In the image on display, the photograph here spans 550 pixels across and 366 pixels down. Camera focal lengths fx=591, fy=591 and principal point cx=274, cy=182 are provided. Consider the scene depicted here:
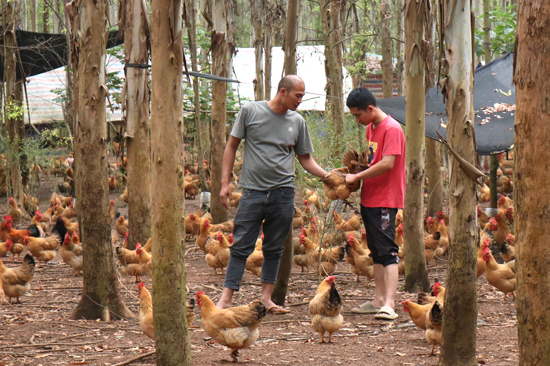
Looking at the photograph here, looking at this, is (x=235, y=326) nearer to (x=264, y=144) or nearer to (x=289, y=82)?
(x=264, y=144)

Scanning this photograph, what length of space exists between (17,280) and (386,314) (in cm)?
486

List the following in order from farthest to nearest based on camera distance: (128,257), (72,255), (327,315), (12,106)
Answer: (12,106)
(72,255)
(128,257)
(327,315)

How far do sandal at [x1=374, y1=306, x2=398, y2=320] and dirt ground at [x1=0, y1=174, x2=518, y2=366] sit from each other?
54 millimetres

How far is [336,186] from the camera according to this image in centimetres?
598

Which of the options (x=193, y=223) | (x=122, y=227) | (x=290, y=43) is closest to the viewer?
(x=290, y=43)

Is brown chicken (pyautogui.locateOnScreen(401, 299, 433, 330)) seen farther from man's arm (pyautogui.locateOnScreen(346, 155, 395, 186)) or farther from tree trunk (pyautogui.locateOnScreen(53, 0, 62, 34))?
tree trunk (pyautogui.locateOnScreen(53, 0, 62, 34))

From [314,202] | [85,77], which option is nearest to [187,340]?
[85,77]

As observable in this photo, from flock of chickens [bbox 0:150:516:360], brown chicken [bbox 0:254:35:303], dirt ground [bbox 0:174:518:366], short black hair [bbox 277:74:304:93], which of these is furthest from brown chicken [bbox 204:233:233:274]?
short black hair [bbox 277:74:304:93]

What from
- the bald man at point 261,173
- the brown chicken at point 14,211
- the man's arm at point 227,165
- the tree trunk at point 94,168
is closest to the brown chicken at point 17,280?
the tree trunk at point 94,168

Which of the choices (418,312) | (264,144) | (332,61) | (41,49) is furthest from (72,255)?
(332,61)

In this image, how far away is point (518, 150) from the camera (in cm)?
289

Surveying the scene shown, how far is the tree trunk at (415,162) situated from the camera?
23.0 feet

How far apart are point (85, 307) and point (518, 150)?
4.77 meters

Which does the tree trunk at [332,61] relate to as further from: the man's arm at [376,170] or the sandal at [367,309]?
the man's arm at [376,170]
